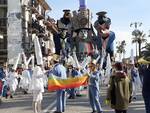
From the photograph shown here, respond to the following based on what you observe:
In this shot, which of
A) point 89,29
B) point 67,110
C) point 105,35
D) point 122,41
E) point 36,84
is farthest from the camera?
point 122,41

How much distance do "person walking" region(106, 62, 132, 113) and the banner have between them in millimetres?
6330

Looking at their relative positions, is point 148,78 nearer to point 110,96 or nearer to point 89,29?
point 110,96

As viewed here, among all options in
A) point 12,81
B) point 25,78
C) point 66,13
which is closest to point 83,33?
point 66,13

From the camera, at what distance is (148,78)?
568 inches

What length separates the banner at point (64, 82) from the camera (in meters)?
19.9

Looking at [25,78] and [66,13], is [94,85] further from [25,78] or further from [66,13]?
[66,13]

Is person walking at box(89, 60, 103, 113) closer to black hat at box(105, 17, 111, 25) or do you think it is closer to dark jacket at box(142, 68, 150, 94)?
dark jacket at box(142, 68, 150, 94)

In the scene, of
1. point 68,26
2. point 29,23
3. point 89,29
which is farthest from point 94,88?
point 29,23

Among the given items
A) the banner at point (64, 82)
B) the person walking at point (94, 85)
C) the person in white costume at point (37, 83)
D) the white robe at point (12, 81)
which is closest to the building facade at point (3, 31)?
the white robe at point (12, 81)

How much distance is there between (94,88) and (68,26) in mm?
35223

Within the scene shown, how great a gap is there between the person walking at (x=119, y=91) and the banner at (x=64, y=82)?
20.8 ft

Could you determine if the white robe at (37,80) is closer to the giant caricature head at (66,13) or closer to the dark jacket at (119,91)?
the dark jacket at (119,91)

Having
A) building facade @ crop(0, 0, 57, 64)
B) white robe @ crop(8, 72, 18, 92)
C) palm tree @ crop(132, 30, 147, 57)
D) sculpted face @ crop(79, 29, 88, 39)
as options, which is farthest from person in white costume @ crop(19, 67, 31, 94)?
→ palm tree @ crop(132, 30, 147, 57)

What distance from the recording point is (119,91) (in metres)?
13.6
